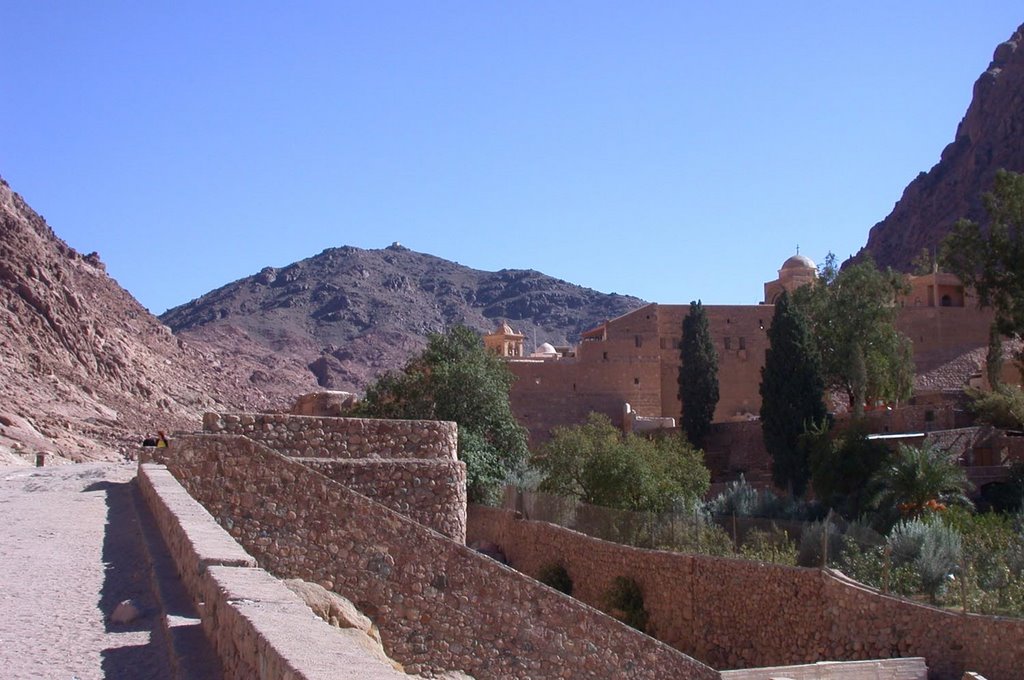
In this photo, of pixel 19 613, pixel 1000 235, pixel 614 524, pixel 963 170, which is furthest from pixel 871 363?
pixel 963 170

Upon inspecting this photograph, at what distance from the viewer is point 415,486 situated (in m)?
11.8

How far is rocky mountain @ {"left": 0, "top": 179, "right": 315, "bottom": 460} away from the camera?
42.1 m

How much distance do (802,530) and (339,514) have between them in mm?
9715

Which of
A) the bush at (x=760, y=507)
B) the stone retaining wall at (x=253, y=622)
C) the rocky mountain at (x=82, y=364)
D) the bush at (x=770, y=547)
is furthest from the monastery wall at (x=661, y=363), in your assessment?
the stone retaining wall at (x=253, y=622)

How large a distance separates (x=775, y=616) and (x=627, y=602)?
2889 millimetres

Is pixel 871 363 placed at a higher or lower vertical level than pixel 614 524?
higher

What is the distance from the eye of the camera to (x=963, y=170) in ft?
266

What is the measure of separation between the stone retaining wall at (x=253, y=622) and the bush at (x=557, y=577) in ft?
41.7

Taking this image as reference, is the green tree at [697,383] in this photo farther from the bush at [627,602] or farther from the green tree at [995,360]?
the bush at [627,602]

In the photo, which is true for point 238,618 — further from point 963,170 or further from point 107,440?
point 963,170

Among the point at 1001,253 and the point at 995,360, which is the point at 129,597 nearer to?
the point at 1001,253

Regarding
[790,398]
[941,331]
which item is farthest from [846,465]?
[941,331]

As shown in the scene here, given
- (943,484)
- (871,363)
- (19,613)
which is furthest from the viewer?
(871,363)

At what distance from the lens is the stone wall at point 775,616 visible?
13039 millimetres
